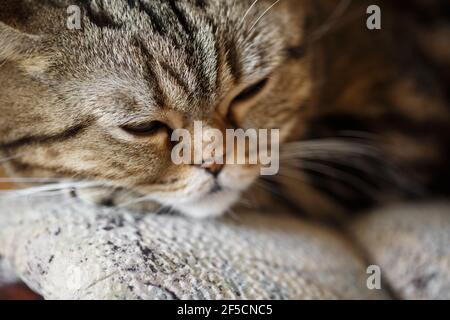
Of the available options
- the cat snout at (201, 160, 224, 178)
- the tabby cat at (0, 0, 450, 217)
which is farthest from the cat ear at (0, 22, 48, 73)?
the cat snout at (201, 160, 224, 178)

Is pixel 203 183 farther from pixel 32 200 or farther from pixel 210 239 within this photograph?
pixel 32 200

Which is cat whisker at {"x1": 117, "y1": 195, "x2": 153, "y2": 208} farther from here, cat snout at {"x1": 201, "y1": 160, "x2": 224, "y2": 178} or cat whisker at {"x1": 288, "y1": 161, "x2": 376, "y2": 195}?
cat whisker at {"x1": 288, "y1": 161, "x2": 376, "y2": 195}

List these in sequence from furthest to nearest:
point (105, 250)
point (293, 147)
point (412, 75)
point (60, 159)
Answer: point (412, 75) → point (293, 147) → point (60, 159) → point (105, 250)

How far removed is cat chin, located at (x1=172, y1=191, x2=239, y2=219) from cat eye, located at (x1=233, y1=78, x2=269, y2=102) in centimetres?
16

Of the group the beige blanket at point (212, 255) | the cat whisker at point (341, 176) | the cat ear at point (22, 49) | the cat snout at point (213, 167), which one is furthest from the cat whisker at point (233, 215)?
the cat ear at point (22, 49)

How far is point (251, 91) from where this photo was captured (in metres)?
0.93

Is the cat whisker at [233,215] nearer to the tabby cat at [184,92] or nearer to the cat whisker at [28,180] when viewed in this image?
the tabby cat at [184,92]

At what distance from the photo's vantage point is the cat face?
2.63ft

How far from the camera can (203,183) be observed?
909 mm

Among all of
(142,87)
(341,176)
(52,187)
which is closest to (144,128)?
(142,87)

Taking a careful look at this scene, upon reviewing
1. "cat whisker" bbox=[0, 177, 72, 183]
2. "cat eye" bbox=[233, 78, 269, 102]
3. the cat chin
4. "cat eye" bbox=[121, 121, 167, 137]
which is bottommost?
the cat chin

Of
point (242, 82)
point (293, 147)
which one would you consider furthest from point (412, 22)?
point (242, 82)

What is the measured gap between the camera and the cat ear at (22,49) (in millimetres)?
781

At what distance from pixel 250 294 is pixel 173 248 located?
0.13 metres
